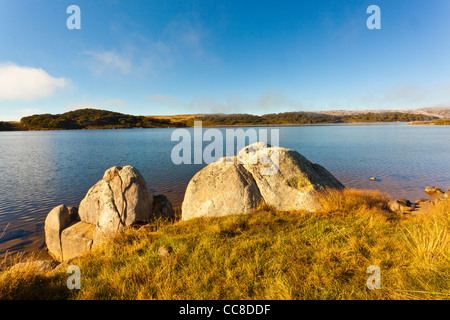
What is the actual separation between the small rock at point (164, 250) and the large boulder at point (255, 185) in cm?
315

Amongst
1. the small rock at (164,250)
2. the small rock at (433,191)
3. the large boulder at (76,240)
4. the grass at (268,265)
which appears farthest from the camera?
the small rock at (433,191)

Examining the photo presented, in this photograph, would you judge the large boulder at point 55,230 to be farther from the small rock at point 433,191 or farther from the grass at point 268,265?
the small rock at point 433,191

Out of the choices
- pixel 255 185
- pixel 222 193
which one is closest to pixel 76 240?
pixel 222 193

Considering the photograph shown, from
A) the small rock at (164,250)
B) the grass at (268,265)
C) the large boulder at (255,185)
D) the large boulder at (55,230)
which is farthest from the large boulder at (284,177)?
the large boulder at (55,230)

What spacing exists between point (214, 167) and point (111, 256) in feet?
18.5

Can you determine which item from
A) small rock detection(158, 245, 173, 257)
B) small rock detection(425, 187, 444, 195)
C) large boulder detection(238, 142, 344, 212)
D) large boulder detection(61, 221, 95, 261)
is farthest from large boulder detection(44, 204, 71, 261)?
small rock detection(425, 187, 444, 195)

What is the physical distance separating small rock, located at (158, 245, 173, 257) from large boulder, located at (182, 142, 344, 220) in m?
3.15

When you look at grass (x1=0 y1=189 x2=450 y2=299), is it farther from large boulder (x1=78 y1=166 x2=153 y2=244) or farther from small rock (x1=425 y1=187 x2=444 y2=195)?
small rock (x1=425 y1=187 x2=444 y2=195)

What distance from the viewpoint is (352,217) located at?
7.09 metres

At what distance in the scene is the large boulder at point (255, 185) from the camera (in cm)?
859

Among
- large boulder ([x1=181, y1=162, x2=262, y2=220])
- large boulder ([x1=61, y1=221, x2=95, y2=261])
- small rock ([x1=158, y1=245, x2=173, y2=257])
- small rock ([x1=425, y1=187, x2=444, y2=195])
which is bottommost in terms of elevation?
large boulder ([x1=61, y1=221, x2=95, y2=261])

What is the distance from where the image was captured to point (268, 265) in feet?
15.0

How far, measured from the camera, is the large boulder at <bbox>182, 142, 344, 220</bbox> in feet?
28.2
